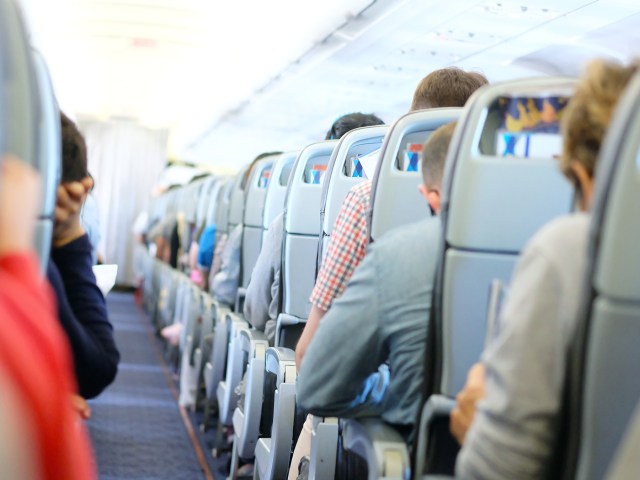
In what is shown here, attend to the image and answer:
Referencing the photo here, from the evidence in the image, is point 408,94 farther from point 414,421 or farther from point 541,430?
point 541,430

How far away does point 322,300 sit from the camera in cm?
321

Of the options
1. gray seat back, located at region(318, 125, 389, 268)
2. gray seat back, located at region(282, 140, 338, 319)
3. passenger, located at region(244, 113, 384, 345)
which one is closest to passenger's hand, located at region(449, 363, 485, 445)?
gray seat back, located at region(318, 125, 389, 268)

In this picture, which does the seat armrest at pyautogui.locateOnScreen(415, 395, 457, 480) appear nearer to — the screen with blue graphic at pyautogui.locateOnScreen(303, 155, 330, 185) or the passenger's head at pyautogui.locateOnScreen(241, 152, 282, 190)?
the screen with blue graphic at pyautogui.locateOnScreen(303, 155, 330, 185)

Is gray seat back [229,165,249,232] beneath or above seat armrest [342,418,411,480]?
above

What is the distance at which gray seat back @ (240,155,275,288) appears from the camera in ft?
19.3

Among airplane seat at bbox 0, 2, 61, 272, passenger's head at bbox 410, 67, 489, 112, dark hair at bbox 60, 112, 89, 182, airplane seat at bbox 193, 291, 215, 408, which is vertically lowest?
airplane seat at bbox 193, 291, 215, 408

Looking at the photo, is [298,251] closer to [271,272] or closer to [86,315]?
[271,272]

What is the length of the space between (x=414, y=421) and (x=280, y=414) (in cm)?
117

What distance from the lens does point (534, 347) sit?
1.70 m

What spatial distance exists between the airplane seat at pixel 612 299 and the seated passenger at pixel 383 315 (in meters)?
0.88

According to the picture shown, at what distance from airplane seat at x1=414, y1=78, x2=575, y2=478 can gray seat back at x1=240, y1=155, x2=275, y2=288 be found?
3.44 meters

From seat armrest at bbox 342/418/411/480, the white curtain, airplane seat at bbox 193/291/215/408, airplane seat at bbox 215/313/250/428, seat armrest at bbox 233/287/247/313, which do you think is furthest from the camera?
the white curtain

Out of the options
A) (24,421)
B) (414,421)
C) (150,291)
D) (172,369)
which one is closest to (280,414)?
(414,421)

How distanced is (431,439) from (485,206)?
23.6 inches
